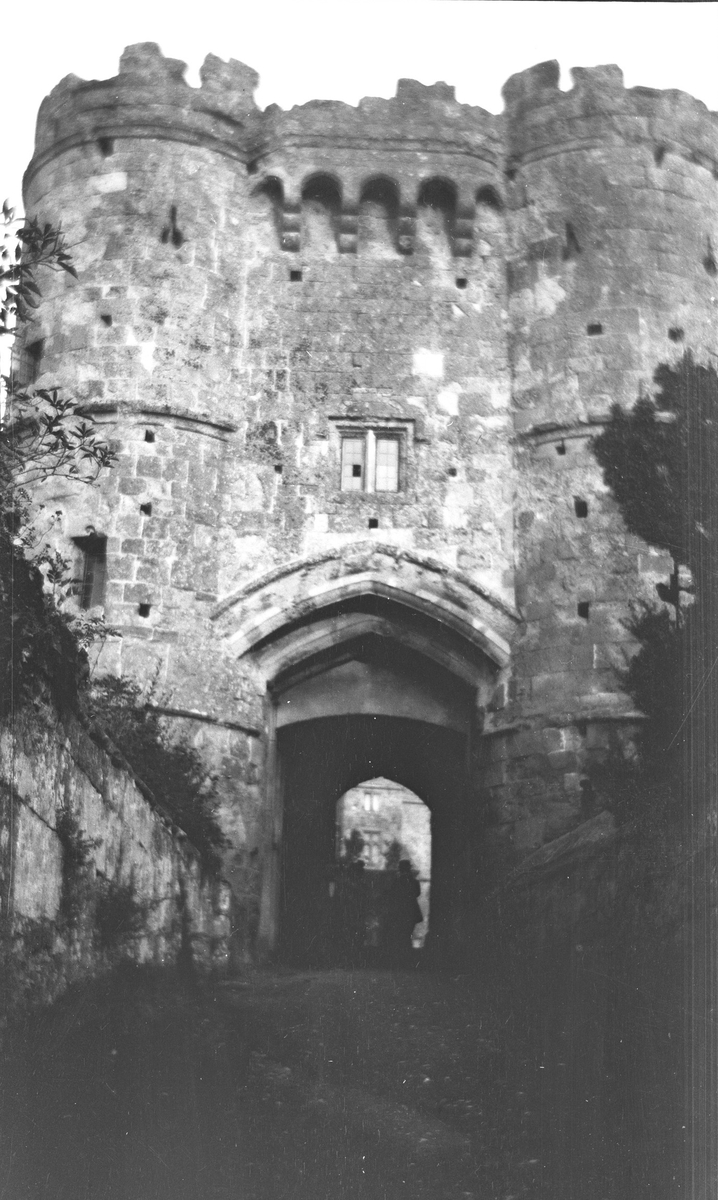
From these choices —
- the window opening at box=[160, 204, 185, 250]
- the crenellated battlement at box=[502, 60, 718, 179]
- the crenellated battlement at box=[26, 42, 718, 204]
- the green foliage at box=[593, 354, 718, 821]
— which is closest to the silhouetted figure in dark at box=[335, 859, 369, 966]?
the green foliage at box=[593, 354, 718, 821]

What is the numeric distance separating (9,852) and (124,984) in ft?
8.70

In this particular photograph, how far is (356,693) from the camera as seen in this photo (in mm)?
17344

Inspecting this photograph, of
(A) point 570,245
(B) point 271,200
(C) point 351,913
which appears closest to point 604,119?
(A) point 570,245

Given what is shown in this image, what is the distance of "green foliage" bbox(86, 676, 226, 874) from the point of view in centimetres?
1565

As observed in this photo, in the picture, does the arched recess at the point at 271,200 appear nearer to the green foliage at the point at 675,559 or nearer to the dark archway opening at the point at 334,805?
the green foliage at the point at 675,559

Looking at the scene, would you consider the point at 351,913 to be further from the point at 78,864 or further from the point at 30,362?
the point at 78,864

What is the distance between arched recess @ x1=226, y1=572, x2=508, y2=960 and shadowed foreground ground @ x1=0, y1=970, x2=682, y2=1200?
132 inches

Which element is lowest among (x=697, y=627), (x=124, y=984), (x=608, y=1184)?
(x=608, y=1184)

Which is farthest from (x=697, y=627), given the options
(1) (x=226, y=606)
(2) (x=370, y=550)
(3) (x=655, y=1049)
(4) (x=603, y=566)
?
(3) (x=655, y=1049)

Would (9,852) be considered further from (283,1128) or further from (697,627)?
(697,627)

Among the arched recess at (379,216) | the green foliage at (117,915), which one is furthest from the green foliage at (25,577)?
the arched recess at (379,216)

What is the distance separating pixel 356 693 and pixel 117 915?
527cm

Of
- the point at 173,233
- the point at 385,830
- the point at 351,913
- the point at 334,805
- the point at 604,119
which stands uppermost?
the point at 604,119

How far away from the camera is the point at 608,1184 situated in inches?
404
